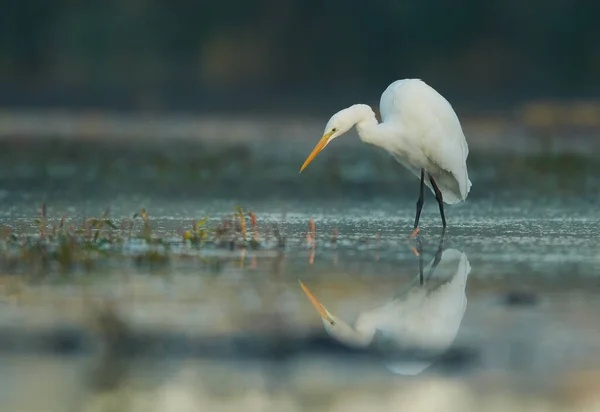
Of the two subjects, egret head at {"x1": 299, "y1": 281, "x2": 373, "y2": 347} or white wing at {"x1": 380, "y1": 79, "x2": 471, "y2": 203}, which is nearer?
egret head at {"x1": 299, "y1": 281, "x2": 373, "y2": 347}

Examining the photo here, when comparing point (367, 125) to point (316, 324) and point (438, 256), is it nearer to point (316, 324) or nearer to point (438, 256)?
point (438, 256)

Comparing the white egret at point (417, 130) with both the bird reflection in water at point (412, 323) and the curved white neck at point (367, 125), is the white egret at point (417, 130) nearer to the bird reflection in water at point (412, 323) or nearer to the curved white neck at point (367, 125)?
the curved white neck at point (367, 125)

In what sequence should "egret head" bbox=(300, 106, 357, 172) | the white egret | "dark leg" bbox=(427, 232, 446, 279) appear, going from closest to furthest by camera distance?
"dark leg" bbox=(427, 232, 446, 279) < "egret head" bbox=(300, 106, 357, 172) < the white egret

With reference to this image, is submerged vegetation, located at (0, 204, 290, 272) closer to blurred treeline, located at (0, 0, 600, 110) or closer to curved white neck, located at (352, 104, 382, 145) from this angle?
curved white neck, located at (352, 104, 382, 145)

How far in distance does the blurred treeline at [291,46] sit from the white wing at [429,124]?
21.6m

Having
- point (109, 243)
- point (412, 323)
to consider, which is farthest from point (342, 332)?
point (109, 243)

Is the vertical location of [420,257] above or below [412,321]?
above

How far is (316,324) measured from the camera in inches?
259

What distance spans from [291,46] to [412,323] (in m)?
35.3

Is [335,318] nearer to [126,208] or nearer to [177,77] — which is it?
[126,208]

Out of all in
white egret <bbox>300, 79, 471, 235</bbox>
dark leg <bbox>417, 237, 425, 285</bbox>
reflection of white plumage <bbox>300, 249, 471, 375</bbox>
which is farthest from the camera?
white egret <bbox>300, 79, 471, 235</bbox>

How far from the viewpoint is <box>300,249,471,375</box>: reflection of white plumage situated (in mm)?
6113

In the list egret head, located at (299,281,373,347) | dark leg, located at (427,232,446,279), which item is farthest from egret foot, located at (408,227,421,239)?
egret head, located at (299,281,373,347)

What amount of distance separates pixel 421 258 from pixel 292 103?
70.5 feet
